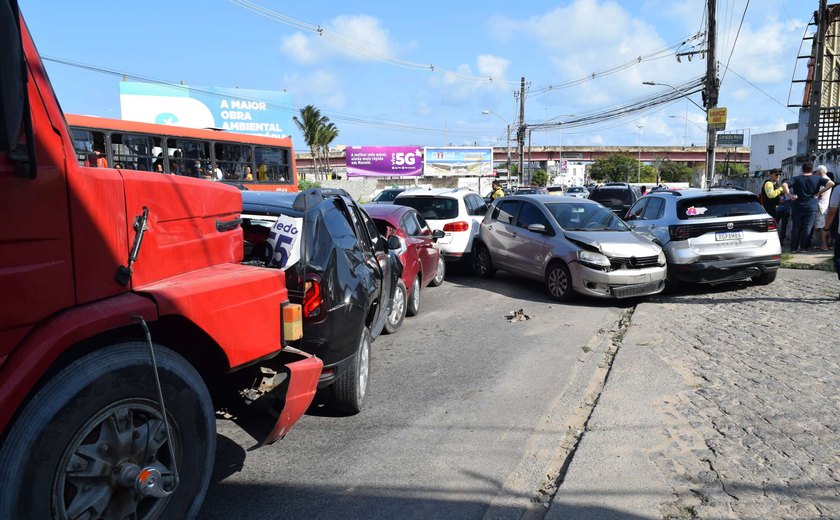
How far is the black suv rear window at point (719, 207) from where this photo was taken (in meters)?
10.1

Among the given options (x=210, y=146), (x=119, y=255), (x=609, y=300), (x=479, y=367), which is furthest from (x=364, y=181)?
(x=119, y=255)

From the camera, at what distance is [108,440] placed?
2.48 meters

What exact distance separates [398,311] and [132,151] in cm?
889

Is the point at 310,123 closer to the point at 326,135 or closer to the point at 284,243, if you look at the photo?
the point at 326,135

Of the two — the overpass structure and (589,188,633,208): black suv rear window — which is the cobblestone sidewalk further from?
the overpass structure

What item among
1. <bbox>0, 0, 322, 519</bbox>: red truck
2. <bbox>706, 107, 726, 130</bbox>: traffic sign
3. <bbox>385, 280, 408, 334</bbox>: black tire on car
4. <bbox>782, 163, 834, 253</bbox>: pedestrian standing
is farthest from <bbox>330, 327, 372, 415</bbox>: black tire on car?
<bbox>706, 107, 726, 130</bbox>: traffic sign

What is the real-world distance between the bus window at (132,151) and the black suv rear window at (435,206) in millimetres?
5950

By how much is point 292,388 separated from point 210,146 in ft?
44.3

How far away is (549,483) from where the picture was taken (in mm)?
3863

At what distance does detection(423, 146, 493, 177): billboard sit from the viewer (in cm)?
6000

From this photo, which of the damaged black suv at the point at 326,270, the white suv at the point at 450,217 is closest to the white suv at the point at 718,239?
the white suv at the point at 450,217

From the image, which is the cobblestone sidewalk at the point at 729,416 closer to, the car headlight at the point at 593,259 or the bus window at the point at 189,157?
the car headlight at the point at 593,259

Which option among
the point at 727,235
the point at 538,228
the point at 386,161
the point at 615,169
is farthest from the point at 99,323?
the point at 615,169

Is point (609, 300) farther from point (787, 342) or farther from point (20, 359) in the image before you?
point (20, 359)
